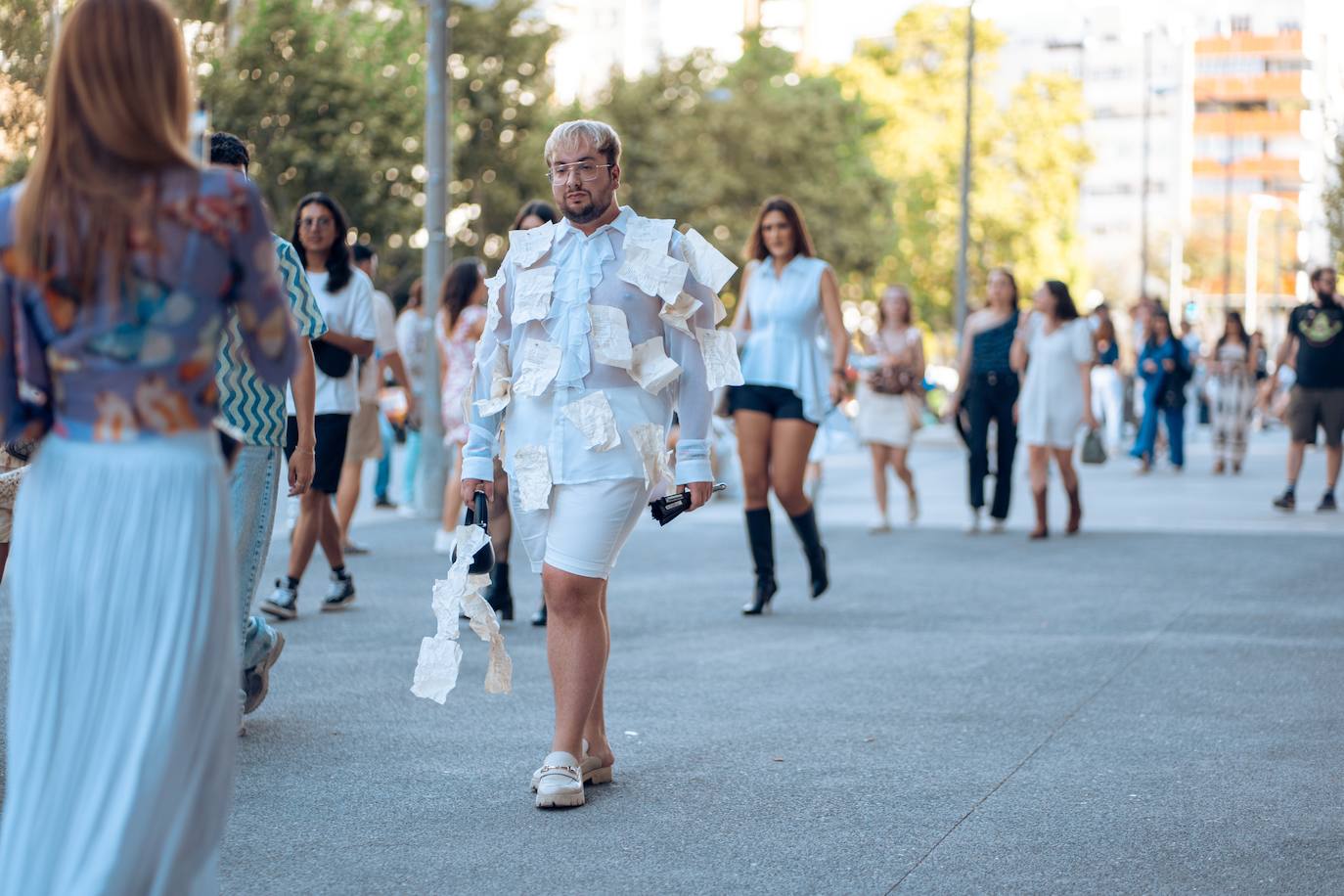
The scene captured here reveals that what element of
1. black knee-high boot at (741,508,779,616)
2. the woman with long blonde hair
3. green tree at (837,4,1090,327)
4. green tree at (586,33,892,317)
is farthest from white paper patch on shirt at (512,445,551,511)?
green tree at (837,4,1090,327)

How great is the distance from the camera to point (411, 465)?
53.8 ft

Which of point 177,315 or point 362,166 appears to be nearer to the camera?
point 177,315

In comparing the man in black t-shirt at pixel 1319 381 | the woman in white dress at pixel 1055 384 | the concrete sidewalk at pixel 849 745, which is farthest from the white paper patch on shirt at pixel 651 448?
the man in black t-shirt at pixel 1319 381

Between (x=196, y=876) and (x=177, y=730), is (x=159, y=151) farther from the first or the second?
(x=196, y=876)

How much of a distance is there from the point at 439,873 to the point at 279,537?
9004 mm

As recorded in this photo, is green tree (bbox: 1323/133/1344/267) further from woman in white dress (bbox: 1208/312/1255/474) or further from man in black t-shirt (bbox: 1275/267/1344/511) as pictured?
man in black t-shirt (bbox: 1275/267/1344/511)

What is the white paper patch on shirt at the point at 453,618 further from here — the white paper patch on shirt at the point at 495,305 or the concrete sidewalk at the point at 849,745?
the white paper patch on shirt at the point at 495,305

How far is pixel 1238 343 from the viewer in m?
22.2

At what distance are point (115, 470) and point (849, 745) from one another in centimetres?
362

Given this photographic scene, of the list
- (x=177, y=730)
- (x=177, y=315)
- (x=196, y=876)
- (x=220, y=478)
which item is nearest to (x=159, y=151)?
(x=177, y=315)

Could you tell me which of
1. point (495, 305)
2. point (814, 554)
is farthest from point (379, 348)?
point (495, 305)

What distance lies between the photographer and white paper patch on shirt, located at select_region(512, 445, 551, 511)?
5410 mm

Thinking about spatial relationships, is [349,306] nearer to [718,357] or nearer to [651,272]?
[718,357]

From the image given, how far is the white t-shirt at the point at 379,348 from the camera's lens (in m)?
10.8
